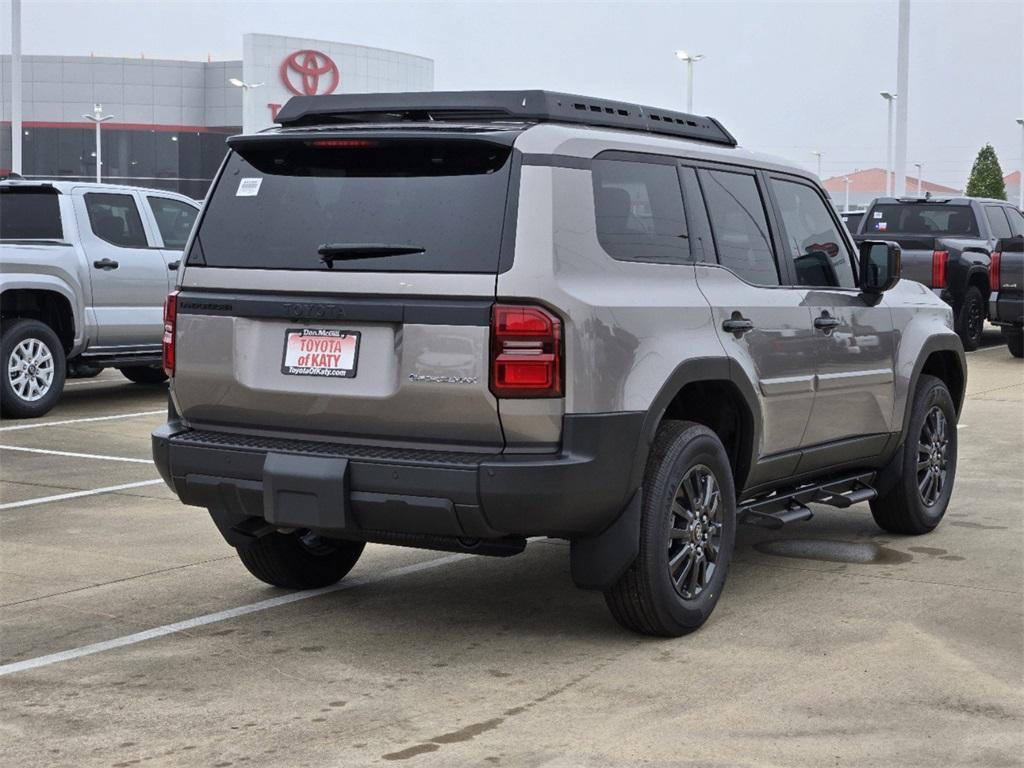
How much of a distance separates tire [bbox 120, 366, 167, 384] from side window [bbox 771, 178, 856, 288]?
9761 mm

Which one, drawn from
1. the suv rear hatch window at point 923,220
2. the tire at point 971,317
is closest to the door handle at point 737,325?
the tire at point 971,317

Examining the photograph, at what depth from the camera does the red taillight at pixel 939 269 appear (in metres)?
19.2

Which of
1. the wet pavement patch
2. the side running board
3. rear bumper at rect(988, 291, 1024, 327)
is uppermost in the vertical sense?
rear bumper at rect(988, 291, 1024, 327)

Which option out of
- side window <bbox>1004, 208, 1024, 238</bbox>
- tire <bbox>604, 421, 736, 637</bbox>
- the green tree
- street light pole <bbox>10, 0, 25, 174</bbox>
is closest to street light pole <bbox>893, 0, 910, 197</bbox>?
side window <bbox>1004, 208, 1024, 238</bbox>

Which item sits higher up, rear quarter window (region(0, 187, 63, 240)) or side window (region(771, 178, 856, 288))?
rear quarter window (region(0, 187, 63, 240))

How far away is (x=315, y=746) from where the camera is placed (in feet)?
15.1

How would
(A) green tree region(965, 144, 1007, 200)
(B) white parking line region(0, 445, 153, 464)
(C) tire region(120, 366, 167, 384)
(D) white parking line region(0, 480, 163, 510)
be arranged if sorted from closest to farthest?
1. (D) white parking line region(0, 480, 163, 510)
2. (B) white parking line region(0, 445, 153, 464)
3. (C) tire region(120, 366, 167, 384)
4. (A) green tree region(965, 144, 1007, 200)

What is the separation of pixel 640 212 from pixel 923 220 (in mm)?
15031

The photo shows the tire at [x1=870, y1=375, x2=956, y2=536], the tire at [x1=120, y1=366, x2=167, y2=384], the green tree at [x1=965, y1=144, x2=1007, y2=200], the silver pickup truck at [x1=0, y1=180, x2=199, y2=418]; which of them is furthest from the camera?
the green tree at [x1=965, y1=144, x2=1007, y2=200]

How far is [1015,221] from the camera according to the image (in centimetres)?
2172

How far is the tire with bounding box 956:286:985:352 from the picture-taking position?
19.7 metres

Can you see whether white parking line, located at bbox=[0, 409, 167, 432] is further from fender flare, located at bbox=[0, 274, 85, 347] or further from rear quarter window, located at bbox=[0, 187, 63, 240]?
rear quarter window, located at bbox=[0, 187, 63, 240]

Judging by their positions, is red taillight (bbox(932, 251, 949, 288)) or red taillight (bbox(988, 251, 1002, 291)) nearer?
red taillight (bbox(988, 251, 1002, 291))

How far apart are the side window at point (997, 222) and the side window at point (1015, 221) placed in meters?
0.16
